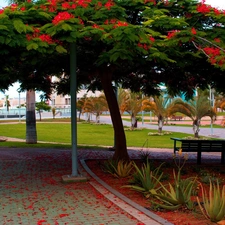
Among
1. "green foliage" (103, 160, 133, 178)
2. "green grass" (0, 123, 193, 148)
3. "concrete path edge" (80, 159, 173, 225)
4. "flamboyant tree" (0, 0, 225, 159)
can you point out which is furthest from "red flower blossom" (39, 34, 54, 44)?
"green grass" (0, 123, 193, 148)

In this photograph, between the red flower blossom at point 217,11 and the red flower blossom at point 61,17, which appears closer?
the red flower blossom at point 61,17

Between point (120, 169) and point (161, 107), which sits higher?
point (161, 107)

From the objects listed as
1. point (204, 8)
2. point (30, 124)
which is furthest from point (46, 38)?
point (30, 124)

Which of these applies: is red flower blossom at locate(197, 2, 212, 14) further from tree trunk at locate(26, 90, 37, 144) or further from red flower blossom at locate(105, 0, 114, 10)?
tree trunk at locate(26, 90, 37, 144)

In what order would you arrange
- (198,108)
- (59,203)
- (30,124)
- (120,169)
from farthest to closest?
(198,108) < (30,124) < (120,169) < (59,203)

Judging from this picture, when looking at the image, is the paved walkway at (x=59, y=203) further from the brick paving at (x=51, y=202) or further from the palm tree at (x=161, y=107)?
the palm tree at (x=161, y=107)

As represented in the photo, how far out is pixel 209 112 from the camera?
27.9 m

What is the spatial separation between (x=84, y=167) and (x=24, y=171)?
1738 mm

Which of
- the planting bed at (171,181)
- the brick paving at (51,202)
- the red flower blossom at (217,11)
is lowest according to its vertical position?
the brick paving at (51,202)

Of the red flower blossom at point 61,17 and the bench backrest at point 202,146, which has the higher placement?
the red flower blossom at point 61,17

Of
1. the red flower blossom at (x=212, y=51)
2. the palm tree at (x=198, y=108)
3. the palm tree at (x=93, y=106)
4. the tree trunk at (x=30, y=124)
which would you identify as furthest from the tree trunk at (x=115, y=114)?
the palm tree at (x=93, y=106)

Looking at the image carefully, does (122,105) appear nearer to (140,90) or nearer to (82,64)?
(140,90)

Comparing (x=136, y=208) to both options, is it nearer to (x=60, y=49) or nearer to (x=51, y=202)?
(x=51, y=202)

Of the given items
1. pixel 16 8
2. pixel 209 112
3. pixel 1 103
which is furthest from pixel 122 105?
pixel 1 103
